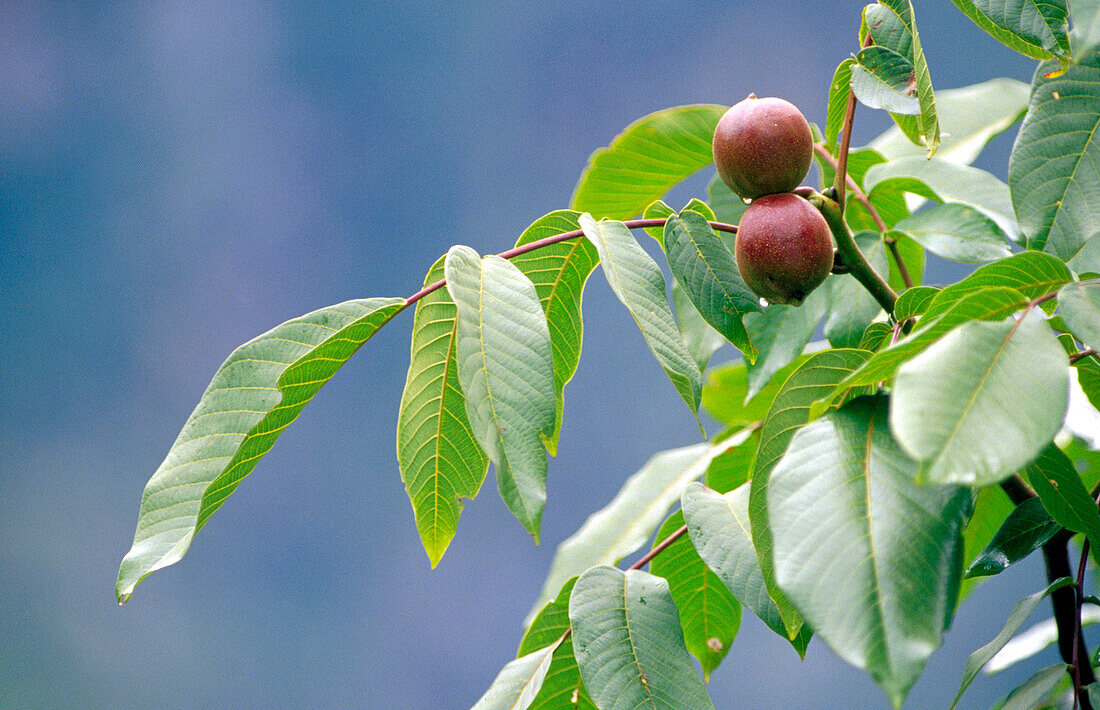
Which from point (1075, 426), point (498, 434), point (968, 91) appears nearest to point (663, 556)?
point (498, 434)

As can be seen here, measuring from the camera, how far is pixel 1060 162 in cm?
43

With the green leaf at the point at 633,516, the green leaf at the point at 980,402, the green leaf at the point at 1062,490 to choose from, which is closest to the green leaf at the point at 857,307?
the green leaf at the point at 633,516

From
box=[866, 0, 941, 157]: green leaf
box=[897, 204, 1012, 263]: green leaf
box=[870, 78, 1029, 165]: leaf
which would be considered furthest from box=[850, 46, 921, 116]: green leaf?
box=[870, 78, 1029, 165]: leaf

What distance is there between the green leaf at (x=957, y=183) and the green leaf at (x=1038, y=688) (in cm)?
33

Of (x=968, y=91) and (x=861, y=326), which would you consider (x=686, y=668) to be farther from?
(x=968, y=91)

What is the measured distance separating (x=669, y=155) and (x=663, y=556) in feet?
1.06

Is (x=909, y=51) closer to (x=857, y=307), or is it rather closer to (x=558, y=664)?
(x=857, y=307)

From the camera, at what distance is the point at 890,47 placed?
46 cm

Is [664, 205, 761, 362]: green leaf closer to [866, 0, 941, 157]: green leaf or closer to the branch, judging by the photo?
the branch

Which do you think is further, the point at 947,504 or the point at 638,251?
the point at 638,251

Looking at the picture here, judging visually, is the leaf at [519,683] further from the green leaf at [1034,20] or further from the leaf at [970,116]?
the leaf at [970,116]

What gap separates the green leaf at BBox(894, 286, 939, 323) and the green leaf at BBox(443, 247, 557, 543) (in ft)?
0.71

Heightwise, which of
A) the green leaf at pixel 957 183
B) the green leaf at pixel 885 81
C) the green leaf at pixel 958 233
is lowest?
the green leaf at pixel 958 233

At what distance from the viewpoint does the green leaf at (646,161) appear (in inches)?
26.1
